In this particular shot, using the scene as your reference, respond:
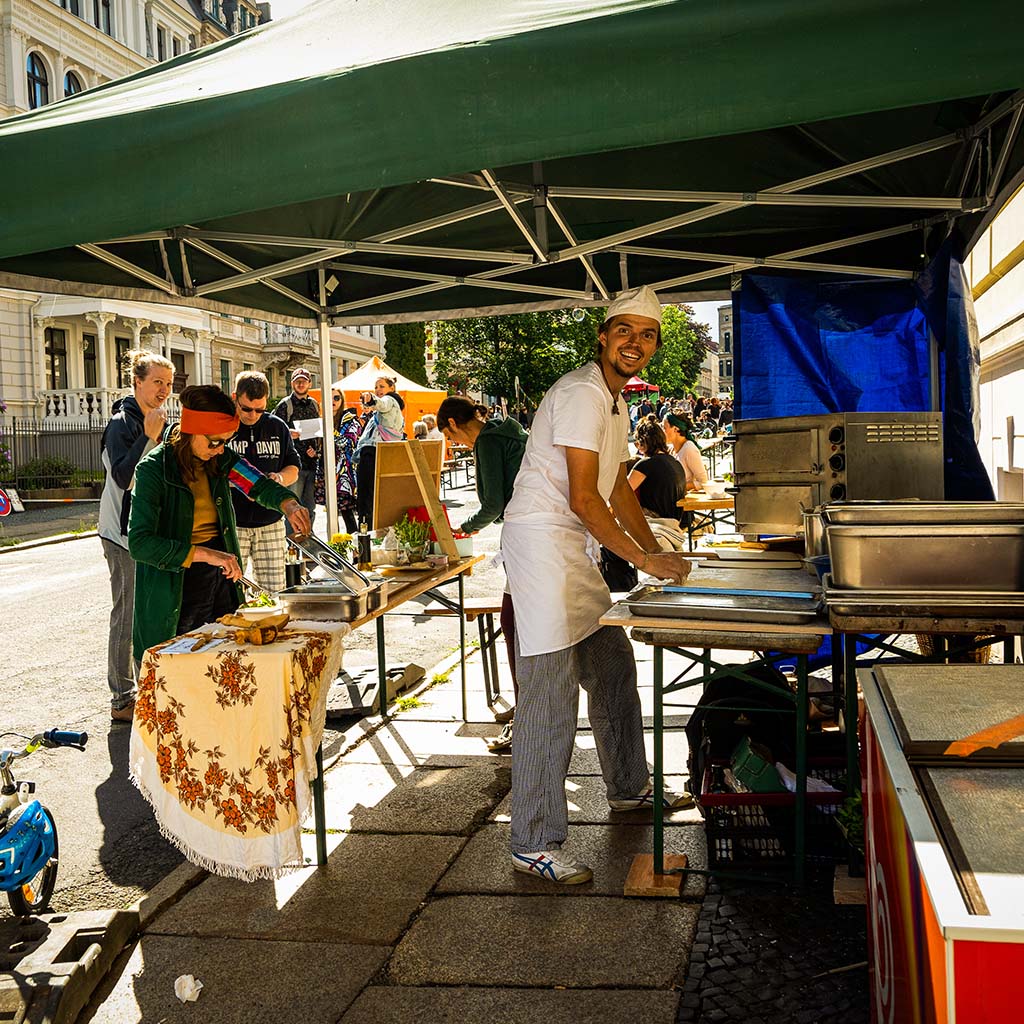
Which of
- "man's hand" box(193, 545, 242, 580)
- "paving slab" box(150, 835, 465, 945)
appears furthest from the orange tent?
"paving slab" box(150, 835, 465, 945)

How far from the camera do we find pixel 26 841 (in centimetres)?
376

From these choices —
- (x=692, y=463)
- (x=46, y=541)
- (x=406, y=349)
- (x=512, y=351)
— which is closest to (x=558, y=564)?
(x=692, y=463)

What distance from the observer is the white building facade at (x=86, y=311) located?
115ft

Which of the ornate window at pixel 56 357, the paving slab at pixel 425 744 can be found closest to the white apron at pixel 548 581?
the paving slab at pixel 425 744

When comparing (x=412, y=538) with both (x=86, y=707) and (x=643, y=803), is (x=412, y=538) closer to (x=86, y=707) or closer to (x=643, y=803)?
(x=643, y=803)

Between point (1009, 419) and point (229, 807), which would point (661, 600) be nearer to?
point (229, 807)

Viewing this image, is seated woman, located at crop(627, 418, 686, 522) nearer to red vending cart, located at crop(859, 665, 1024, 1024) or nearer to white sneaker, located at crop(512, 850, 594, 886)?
white sneaker, located at crop(512, 850, 594, 886)

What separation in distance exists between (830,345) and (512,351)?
119ft

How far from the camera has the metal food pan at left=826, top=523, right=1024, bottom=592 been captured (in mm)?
3225

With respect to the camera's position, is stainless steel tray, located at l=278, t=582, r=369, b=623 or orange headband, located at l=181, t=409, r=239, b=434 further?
orange headband, located at l=181, t=409, r=239, b=434

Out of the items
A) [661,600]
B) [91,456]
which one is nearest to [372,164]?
[661,600]

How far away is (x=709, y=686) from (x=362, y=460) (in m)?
8.63

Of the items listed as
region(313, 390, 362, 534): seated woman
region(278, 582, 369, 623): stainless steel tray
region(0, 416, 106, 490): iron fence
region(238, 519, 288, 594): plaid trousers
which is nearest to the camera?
region(278, 582, 369, 623): stainless steel tray

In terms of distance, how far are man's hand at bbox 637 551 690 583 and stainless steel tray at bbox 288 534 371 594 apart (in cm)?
131
